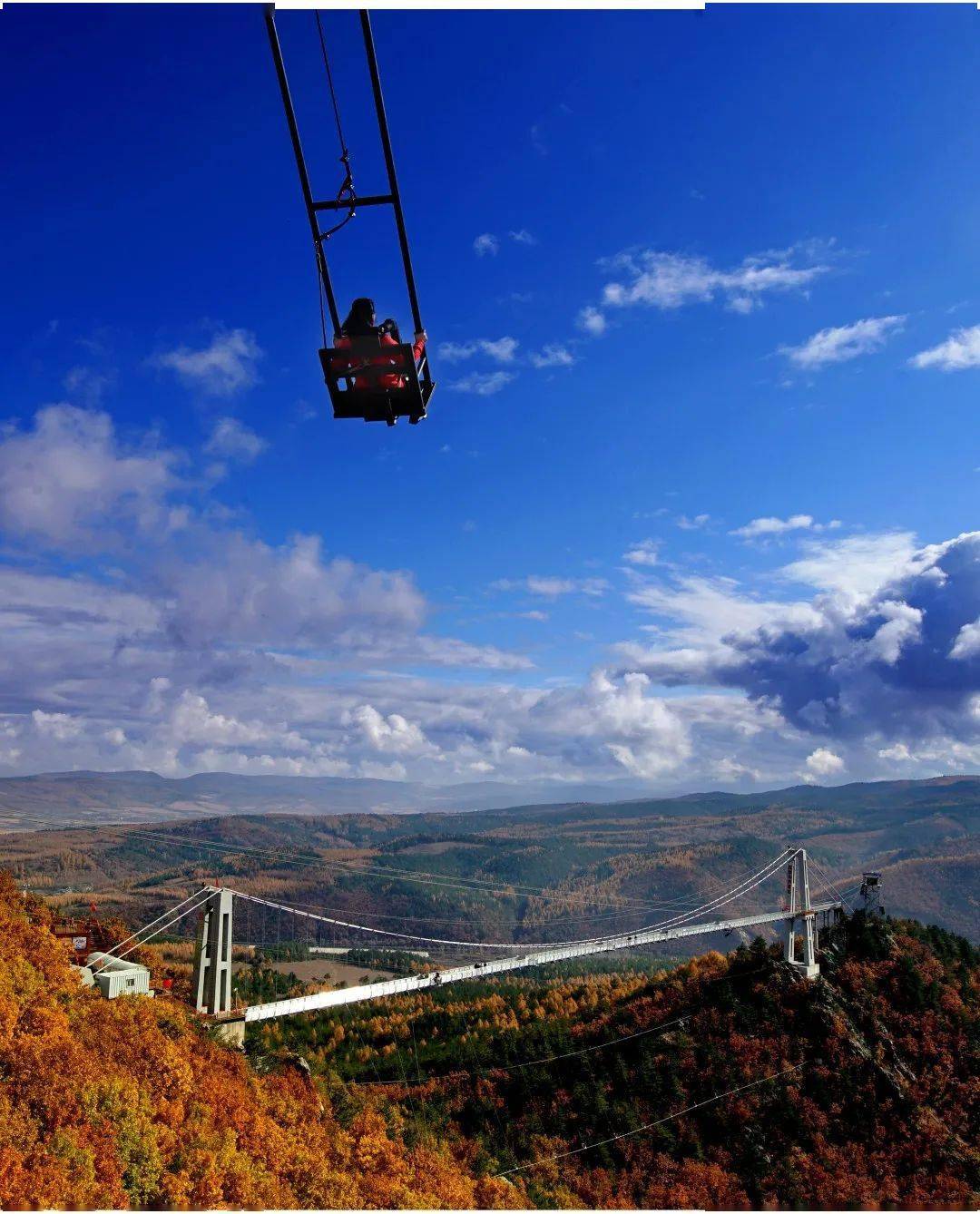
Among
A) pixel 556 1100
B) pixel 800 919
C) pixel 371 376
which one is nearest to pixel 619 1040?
pixel 556 1100

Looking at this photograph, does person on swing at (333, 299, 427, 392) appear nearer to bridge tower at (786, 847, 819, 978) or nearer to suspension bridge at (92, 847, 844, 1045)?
suspension bridge at (92, 847, 844, 1045)

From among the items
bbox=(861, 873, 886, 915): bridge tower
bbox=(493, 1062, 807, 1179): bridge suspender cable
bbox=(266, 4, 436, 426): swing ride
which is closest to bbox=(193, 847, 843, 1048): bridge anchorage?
bbox=(861, 873, 886, 915): bridge tower

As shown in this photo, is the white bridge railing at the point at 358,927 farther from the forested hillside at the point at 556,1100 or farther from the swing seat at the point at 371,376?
the swing seat at the point at 371,376

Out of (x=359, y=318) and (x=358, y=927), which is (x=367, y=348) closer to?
(x=359, y=318)

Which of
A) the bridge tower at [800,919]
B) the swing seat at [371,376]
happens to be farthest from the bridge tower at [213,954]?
the bridge tower at [800,919]

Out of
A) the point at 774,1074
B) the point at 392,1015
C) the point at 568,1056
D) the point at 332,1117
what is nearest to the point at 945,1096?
the point at 774,1074

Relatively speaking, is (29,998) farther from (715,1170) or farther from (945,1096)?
(945,1096)
